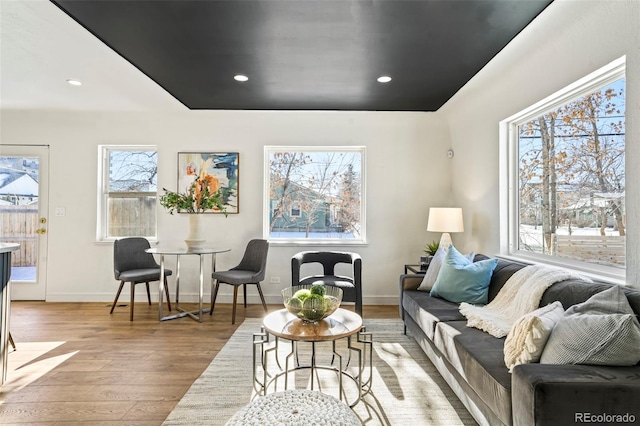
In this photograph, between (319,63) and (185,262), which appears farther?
(185,262)

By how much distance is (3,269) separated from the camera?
217 cm

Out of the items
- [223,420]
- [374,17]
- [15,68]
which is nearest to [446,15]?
[374,17]

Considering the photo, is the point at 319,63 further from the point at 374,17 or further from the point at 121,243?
the point at 121,243

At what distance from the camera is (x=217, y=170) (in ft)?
14.4

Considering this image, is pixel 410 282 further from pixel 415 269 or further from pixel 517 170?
pixel 517 170

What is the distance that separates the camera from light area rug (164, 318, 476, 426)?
1.89 metres

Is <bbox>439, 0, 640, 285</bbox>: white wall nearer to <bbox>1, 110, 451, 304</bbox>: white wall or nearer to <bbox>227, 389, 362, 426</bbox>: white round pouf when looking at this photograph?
<bbox>1, 110, 451, 304</bbox>: white wall

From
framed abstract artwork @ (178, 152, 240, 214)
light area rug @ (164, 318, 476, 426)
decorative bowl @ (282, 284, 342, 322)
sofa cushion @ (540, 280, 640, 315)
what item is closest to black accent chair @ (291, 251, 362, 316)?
light area rug @ (164, 318, 476, 426)

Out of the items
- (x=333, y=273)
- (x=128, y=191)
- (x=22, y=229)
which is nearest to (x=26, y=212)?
(x=22, y=229)

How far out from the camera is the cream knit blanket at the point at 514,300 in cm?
205

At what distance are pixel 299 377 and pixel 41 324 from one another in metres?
3.01

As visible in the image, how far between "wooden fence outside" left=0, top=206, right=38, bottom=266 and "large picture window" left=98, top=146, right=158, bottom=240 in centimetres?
88

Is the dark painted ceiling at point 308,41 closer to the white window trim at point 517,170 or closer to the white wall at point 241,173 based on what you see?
the white window trim at point 517,170

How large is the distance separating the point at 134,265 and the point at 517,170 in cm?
432
